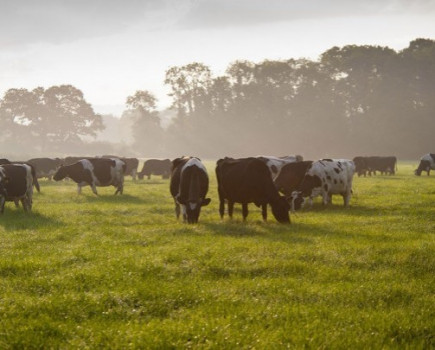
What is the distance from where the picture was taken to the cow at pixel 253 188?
14570 mm

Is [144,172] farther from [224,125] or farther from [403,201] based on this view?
[224,125]

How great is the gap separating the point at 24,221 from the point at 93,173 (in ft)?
34.3

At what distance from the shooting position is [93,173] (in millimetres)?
25141

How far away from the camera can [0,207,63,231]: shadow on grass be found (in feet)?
45.0

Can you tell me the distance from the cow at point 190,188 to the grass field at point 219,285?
0.67 metres

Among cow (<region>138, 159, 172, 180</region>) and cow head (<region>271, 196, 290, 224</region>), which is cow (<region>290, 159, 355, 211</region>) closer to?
cow head (<region>271, 196, 290, 224</region>)

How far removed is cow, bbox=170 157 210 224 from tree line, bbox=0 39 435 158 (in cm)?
7887

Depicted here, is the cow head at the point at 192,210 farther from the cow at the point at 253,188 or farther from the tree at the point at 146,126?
the tree at the point at 146,126

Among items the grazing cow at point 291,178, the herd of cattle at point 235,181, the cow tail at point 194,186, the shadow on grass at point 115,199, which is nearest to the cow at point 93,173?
the herd of cattle at point 235,181

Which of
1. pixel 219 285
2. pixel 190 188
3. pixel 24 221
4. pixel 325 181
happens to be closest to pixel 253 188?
pixel 190 188

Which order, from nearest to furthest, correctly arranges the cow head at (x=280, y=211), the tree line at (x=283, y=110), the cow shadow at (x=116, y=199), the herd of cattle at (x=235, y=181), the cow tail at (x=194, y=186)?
the cow head at (x=280, y=211)
the cow tail at (x=194, y=186)
the herd of cattle at (x=235, y=181)
the cow shadow at (x=116, y=199)
the tree line at (x=283, y=110)

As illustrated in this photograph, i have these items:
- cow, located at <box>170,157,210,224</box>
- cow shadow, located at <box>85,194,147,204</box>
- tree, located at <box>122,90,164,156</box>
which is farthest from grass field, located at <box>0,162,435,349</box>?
tree, located at <box>122,90,164,156</box>

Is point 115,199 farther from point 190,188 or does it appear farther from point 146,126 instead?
point 146,126

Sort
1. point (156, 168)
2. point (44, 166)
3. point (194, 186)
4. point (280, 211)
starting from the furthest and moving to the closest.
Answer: point (156, 168), point (44, 166), point (194, 186), point (280, 211)
